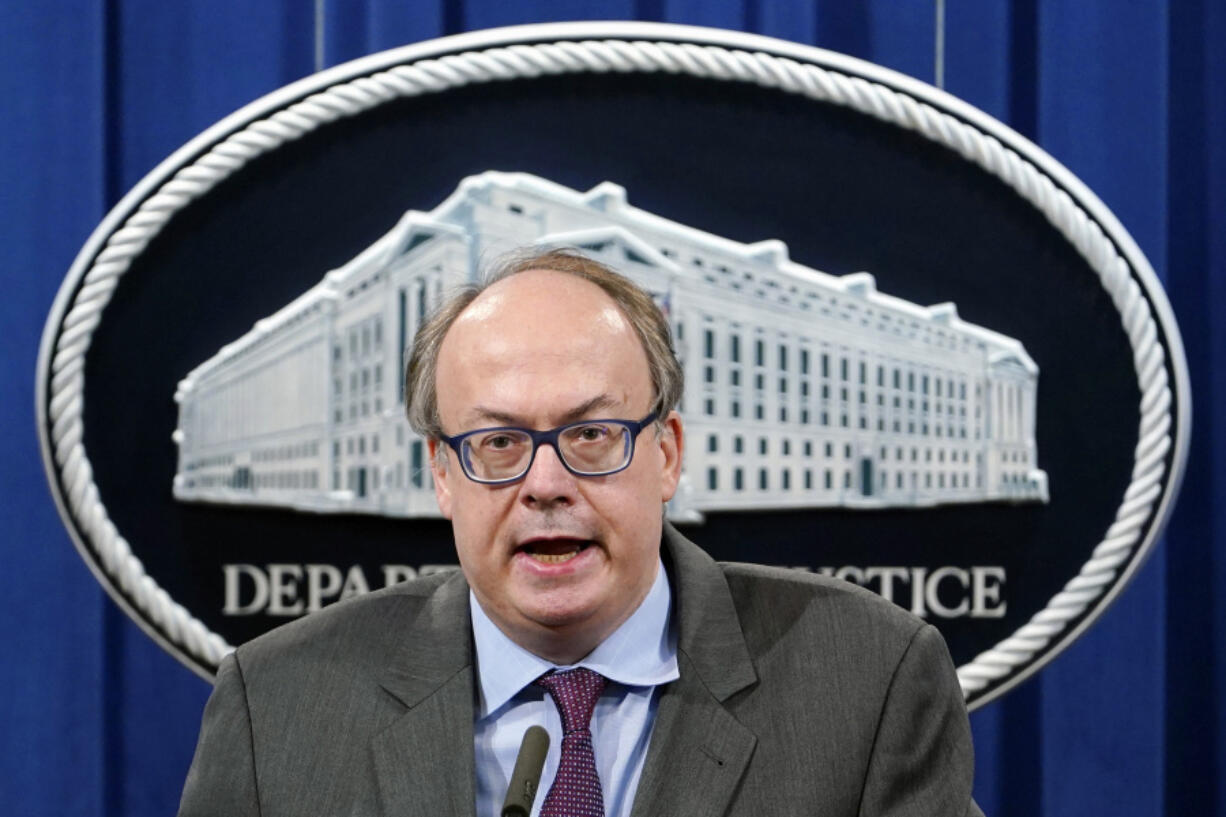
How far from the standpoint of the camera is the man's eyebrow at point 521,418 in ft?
3.75

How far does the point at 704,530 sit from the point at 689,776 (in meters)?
0.55

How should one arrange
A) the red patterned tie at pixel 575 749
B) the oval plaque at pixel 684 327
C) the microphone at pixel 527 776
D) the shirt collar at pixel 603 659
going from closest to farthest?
the microphone at pixel 527 776 < the red patterned tie at pixel 575 749 < the shirt collar at pixel 603 659 < the oval plaque at pixel 684 327

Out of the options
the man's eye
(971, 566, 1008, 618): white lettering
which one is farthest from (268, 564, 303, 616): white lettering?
(971, 566, 1008, 618): white lettering

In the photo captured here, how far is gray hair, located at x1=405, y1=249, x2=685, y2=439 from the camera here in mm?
1234

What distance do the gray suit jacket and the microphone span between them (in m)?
0.27

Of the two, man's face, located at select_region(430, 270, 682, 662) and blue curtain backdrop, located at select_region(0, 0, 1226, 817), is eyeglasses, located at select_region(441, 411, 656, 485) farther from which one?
blue curtain backdrop, located at select_region(0, 0, 1226, 817)

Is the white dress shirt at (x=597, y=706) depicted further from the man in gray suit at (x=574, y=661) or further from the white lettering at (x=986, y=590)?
the white lettering at (x=986, y=590)

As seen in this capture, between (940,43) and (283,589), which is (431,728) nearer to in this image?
(283,589)

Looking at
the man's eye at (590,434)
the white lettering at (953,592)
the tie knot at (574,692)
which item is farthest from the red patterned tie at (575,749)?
the white lettering at (953,592)

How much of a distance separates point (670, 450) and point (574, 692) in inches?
11.3

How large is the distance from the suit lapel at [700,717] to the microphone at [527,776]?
0.27 meters

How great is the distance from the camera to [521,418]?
1.14 meters

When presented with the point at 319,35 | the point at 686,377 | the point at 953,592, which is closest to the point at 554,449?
the point at 686,377

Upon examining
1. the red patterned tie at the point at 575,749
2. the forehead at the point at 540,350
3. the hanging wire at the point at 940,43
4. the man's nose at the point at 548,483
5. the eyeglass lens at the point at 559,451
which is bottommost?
the red patterned tie at the point at 575,749
